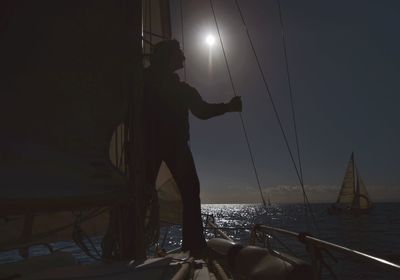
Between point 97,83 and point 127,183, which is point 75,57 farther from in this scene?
point 127,183

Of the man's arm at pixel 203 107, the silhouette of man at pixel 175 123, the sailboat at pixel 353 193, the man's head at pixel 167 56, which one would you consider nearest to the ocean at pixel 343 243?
the silhouette of man at pixel 175 123

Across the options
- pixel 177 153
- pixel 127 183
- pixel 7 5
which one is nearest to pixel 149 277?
pixel 127 183

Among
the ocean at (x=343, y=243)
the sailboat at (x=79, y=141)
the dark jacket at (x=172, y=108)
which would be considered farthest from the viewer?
the ocean at (x=343, y=243)

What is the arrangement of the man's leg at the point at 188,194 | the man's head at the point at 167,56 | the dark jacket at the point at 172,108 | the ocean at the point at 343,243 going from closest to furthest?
the man's leg at the point at 188,194
the dark jacket at the point at 172,108
the man's head at the point at 167,56
the ocean at the point at 343,243

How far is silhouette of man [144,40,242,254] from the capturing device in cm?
398

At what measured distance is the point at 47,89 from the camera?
3.05 metres

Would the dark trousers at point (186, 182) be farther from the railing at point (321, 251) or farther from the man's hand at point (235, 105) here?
the railing at point (321, 251)

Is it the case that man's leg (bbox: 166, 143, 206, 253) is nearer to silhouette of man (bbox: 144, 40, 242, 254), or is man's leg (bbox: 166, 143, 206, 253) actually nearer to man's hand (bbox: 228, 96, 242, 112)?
silhouette of man (bbox: 144, 40, 242, 254)

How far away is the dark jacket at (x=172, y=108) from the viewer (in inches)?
161

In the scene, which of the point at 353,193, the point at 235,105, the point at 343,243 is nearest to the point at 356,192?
the point at 353,193

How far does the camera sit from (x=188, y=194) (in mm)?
3996

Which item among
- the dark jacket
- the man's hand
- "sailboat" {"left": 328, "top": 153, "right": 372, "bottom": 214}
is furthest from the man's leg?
"sailboat" {"left": 328, "top": 153, "right": 372, "bottom": 214}

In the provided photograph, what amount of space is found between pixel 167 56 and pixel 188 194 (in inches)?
57.3

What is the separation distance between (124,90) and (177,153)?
36.9 inches
